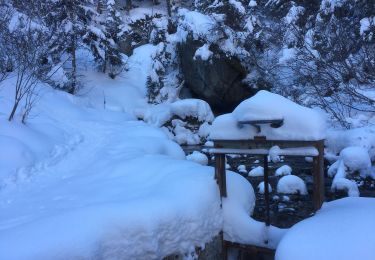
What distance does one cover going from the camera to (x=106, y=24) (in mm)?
20922

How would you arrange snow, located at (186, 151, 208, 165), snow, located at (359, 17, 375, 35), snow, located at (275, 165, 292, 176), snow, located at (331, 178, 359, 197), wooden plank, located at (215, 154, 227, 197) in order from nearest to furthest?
wooden plank, located at (215, 154, 227, 197) → snow, located at (359, 17, 375, 35) → snow, located at (331, 178, 359, 197) → snow, located at (275, 165, 292, 176) → snow, located at (186, 151, 208, 165)

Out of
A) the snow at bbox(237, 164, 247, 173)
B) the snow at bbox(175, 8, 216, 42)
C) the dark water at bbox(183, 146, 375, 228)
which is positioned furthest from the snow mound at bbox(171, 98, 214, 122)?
the snow at bbox(237, 164, 247, 173)

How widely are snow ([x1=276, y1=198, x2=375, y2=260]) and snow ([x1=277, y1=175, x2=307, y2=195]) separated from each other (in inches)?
199

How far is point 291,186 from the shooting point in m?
9.13

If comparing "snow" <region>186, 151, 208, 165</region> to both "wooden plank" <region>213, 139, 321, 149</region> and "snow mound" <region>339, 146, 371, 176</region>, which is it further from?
"wooden plank" <region>213, 139, 321, 149</region>

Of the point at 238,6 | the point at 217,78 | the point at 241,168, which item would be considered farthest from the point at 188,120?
the point at 238,6

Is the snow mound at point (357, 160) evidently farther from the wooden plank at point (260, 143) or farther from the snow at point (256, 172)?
the wooden plank at point (260, 143)

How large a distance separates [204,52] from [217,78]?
1273mm

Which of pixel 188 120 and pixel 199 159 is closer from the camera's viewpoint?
pixel 199 159

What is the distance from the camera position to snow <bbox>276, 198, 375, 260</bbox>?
3.25m

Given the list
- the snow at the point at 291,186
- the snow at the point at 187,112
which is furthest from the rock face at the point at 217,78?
the snow at the point at 291,186

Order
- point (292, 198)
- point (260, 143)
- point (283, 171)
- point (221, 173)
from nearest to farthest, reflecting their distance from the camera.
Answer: point (260, 143)
point (221, 173)
point (292, 198)
point (283, 171)

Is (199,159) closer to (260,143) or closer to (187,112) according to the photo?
(187,112)

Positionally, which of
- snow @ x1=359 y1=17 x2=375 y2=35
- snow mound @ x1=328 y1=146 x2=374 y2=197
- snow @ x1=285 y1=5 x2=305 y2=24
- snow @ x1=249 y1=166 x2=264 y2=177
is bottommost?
snow @ x1=249 y1=166 x2=264 y2=177
